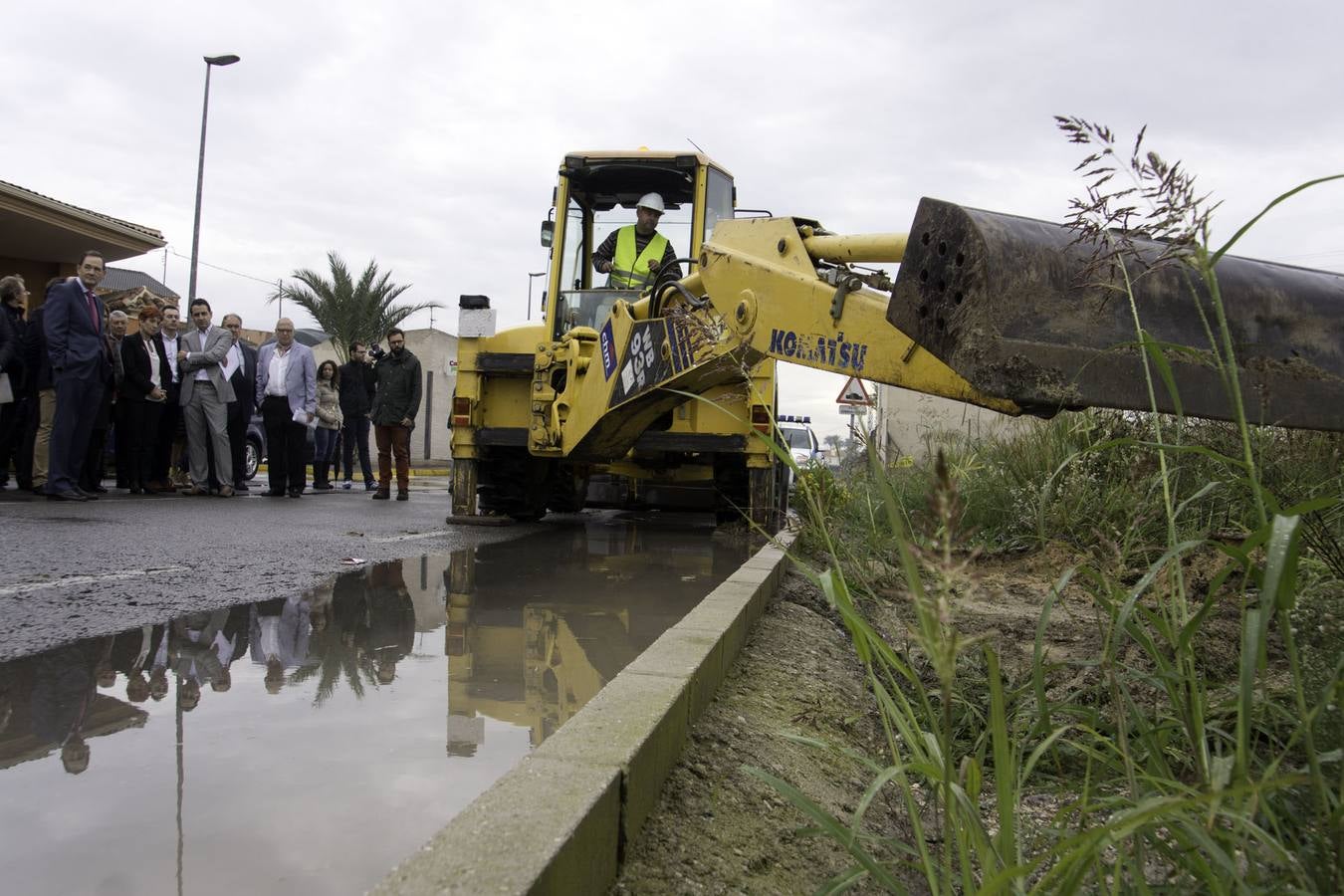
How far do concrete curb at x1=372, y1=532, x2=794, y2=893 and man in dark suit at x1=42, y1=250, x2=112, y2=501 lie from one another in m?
7.84

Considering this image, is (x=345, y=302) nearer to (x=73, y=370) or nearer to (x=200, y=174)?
(x=200, y=174)

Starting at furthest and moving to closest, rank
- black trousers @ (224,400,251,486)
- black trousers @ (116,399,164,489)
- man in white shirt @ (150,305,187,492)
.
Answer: black trousers @ (224,400,251,486) < man in white shirt @ (150,305,187,492) < black trousers @ (116,399,164,489)

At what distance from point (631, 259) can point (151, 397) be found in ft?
16.7

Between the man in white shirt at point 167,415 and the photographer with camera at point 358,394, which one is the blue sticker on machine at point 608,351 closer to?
the man in white shirt at point 167,415

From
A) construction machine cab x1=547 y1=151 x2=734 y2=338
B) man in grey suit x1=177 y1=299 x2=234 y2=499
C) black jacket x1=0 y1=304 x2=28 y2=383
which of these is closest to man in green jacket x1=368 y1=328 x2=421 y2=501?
man in grey suit x1=177 y1=299 x2=234 y2=499

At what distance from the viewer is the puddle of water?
1.91 metres

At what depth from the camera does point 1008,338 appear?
302 cm

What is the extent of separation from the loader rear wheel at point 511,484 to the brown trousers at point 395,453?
316cm

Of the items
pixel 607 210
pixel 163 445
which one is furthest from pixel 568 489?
pixel 163 445

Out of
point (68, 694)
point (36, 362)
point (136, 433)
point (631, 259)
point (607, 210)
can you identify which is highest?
point (607, 210)

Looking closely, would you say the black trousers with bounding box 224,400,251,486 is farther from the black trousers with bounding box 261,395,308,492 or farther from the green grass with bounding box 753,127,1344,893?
the green grass with bounding box 753,127,1344,893

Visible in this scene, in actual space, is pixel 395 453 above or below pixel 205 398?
below

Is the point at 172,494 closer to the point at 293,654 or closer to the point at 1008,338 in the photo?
the point at 293,654

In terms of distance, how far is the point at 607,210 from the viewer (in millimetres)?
9445
